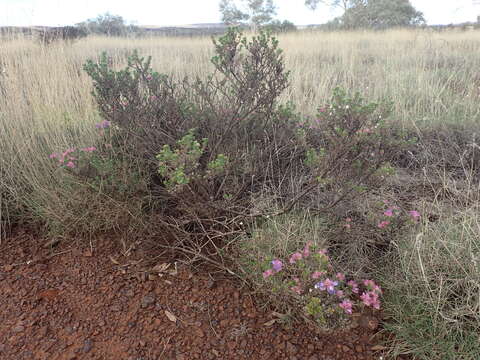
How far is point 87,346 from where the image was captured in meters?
1.58

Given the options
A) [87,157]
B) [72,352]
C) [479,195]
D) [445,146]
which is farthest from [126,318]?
[445,146]

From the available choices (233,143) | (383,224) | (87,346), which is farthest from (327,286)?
(233,143)

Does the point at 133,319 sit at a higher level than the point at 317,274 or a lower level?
lower

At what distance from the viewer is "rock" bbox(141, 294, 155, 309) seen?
177 centimetres

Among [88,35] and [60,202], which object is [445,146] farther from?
[88,35]

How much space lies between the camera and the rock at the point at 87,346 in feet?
5.13

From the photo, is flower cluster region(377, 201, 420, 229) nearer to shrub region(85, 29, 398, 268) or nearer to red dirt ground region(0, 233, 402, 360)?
shrub region(85, 29, 398, 268)

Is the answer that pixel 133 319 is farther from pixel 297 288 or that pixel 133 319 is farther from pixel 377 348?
pixel 377 348

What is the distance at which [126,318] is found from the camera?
1.71 m

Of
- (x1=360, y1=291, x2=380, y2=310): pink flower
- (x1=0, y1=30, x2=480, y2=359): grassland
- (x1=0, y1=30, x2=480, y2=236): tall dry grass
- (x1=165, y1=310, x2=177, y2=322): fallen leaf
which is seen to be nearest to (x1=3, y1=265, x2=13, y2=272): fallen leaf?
(x1=0, y1=30, x2=480, y2=359): grassland

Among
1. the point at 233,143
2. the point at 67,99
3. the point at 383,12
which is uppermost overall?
the point at 383,12

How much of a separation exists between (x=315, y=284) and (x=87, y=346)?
1.01 meters

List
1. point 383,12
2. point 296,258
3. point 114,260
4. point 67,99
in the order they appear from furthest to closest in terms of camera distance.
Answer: point 383,12, point 67,99, point 114,260, point 296,258

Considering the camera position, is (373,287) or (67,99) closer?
(373,287)
